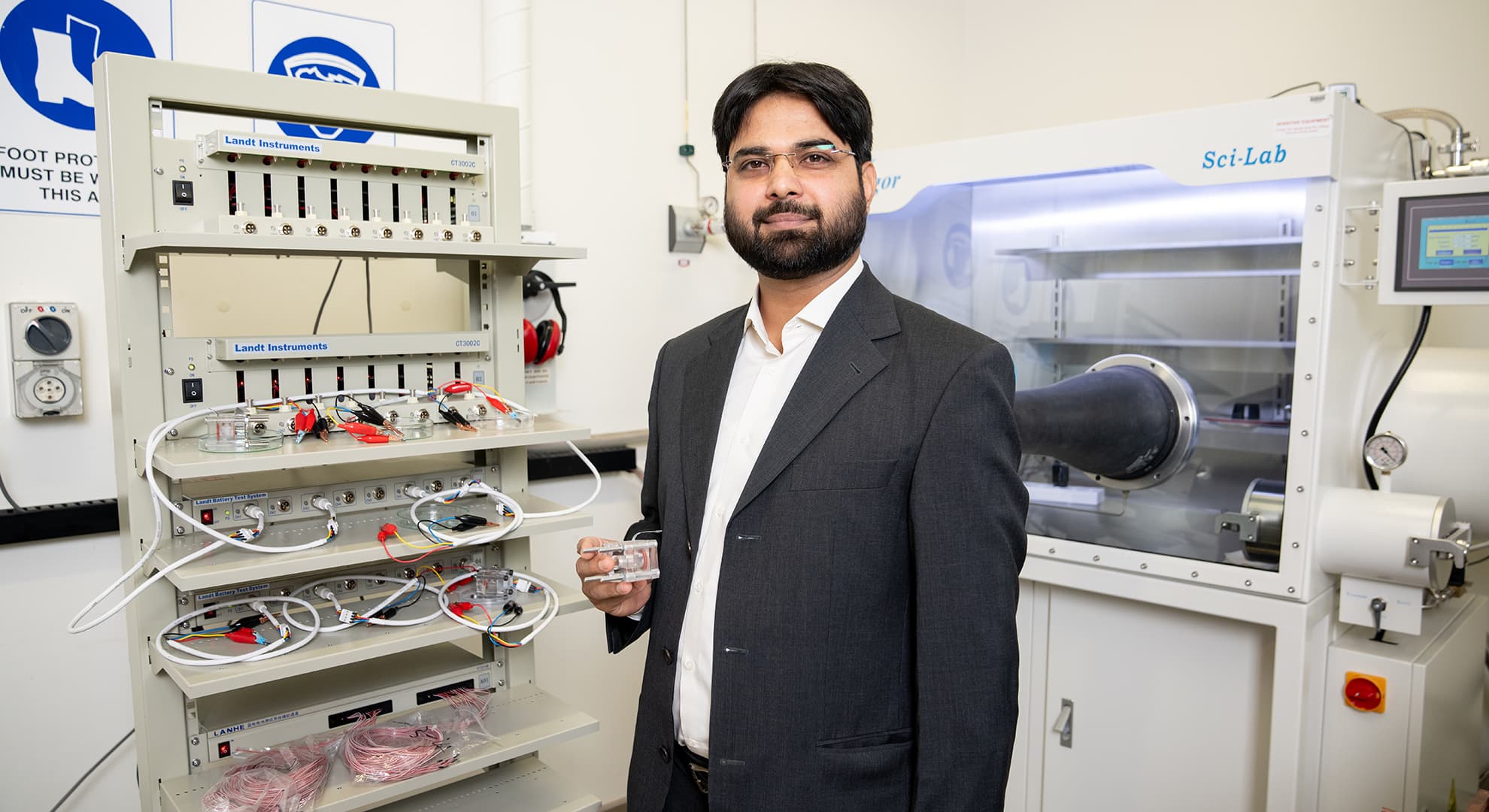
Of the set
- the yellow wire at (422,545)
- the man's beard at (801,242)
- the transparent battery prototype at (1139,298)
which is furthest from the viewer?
the transparent battery prototype at (1139,298)

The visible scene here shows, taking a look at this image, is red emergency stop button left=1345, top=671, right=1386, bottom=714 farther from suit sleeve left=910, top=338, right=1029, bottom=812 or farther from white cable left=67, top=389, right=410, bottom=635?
white cable left=67, top=389, right=410, bottom=635

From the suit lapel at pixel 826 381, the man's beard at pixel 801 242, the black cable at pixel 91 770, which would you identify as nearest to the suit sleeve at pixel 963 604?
the suit lapel at pixel 826 381

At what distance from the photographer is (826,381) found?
122 centimetres

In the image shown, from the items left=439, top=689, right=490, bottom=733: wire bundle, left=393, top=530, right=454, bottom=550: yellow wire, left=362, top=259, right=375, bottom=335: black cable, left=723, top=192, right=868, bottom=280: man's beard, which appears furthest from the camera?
left=362, top=259, right=375, bottom=335: black cable

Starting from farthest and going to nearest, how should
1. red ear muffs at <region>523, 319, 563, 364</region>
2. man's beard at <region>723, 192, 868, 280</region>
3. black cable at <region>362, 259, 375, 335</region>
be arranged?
red ear muffs at <region>523, 319, 563, 364</region> → black cable at <region>362, 259, 375, 335</region> → man's beard at <region>723, 192, 868, 280</region>

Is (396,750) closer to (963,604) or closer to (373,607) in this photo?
(373,607)

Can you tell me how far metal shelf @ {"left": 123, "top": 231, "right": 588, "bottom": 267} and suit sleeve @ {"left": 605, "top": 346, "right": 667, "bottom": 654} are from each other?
283mm

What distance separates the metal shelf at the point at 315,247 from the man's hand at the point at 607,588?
0.48m

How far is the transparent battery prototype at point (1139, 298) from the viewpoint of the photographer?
1995mm

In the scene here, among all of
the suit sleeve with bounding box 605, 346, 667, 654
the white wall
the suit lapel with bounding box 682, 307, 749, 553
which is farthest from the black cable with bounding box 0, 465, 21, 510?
the suit lapel with bounding box 682, 307, 749, 553

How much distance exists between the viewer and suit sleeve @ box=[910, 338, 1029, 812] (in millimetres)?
1122

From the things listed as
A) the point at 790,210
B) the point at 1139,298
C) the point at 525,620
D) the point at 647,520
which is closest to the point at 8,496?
the point at 525,620

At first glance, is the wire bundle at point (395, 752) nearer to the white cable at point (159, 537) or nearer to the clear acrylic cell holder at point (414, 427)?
the white cable at point (159, 537)

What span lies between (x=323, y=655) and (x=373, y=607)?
210 mm
